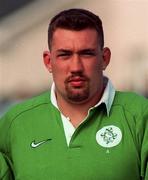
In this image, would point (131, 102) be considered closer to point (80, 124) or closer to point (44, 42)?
point (80, 124)

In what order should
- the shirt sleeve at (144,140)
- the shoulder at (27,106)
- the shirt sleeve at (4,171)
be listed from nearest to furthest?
the shirt sleeve at (144,140) → the shirt sleeve at (4,171) → the shoulder at (27,106)

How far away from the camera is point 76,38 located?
205 centimetres

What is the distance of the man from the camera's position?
2037 millimetres

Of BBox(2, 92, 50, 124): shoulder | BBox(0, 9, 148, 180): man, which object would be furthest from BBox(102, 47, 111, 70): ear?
BBox(2, 92, 50, 124): shoulder

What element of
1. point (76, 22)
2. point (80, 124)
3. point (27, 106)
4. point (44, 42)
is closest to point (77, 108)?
point (80, 124)

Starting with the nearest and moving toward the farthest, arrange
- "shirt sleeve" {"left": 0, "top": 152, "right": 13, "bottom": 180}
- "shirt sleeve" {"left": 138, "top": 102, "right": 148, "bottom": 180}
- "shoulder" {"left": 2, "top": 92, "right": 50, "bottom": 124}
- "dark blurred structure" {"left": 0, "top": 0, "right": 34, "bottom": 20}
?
"shirt sleeve" {"left": 138, "top": 102, "right": 148, "bottom": 180}
"shirt sleeve" {"left": 0, "top": 152, "right": 13, "bottom": 180}
"shoulder" {"left": 2, "top": 92, "right": 50, "bottom": 124}
"dark blurred structure" {"left": 0, "top": 0, "right": 34, "bottom": 20}

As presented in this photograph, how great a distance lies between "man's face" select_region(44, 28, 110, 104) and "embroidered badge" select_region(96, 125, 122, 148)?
4.9 inches

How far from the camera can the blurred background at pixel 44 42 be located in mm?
3951

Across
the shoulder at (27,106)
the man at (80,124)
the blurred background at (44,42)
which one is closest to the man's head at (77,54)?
the man at (80,124)

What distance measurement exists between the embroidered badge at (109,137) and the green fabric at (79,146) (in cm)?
Answer: 1

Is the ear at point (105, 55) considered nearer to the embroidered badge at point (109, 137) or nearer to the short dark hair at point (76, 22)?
the short dark hair at point (76, 22)

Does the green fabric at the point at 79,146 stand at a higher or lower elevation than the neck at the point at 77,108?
lower

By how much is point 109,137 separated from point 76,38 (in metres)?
0.33

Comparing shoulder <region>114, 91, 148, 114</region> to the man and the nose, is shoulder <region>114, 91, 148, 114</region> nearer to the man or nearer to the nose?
the man
